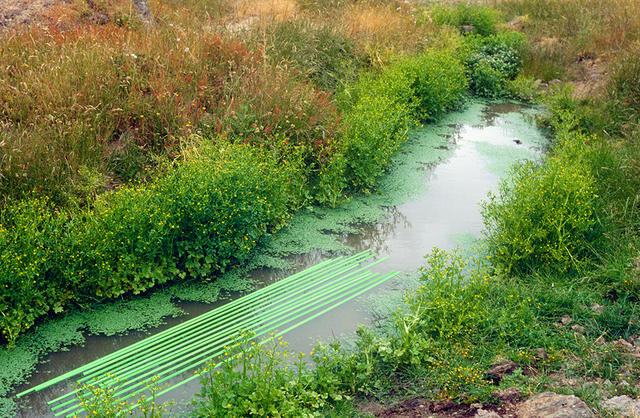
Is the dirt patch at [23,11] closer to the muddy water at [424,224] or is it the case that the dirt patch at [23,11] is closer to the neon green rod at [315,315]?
the muddy water at [424,224]

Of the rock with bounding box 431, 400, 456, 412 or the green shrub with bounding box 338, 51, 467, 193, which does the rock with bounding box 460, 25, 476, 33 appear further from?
the rock with bounding box 431, 400, 456, 412

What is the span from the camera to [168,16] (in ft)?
30.7

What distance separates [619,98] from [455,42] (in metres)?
4.02

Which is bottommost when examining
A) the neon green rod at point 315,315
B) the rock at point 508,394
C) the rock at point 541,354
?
the neon green rod at point 315,315

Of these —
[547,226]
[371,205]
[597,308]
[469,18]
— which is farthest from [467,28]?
[597,308]

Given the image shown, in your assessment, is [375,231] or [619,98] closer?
[375,231]

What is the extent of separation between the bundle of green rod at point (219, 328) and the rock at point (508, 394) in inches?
65.7

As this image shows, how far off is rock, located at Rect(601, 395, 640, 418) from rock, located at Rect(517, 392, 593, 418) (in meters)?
0.17

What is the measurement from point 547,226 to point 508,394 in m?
2.14

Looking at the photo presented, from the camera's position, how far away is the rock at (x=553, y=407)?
10.6 ft

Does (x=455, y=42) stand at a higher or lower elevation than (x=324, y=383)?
higher

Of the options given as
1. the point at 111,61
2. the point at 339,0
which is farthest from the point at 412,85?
the point at 111,61

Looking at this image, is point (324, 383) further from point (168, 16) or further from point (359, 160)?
point (168, 16)

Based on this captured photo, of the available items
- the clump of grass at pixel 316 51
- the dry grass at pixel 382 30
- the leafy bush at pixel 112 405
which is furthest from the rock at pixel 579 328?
the dry grass at pixel 382 30
